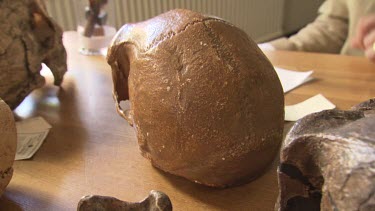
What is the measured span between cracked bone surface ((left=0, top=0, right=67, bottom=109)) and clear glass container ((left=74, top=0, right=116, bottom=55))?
29cm

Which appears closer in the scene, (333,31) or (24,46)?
Result: (24,46)

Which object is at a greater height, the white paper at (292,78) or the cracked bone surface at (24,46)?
the cracked bone surface at (24,46)

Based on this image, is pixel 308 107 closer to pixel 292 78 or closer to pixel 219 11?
pixel 292 78

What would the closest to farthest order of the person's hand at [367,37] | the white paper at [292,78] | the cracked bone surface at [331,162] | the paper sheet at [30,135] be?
the cracked bone surface at [331,162] < the paper sheet at [30,135] < the white paper at [292,78] < the person's hand at [367,37]

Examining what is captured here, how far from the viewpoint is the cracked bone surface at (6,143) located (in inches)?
18.7

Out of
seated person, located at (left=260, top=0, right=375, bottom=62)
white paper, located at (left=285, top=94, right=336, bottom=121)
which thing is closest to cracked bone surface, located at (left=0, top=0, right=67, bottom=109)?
white paper, located at (left=285, top=94, right=336, bottom=121)

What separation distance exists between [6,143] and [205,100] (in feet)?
0.78

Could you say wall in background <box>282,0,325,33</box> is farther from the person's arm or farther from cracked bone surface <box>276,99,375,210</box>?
cracked bone surface <box>276,99,375,210</box>

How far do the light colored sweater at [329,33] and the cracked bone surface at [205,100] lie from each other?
761mm

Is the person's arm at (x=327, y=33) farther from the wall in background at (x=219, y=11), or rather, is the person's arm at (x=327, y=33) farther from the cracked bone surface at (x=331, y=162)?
the cracked bone surface at (x=331, y=162)

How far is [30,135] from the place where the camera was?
0.69 m

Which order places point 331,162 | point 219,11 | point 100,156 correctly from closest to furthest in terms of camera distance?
point 331,162 → point 100,156 → point 219,11

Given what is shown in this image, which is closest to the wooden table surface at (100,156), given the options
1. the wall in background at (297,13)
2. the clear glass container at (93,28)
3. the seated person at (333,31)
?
the clear glass container at (93,28)

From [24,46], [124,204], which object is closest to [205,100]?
[124,204]
